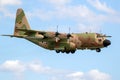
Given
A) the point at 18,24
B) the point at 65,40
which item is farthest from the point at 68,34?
the point at 18,24

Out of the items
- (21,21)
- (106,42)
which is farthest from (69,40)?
(21,21)

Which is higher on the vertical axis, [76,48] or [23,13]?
[23,13]

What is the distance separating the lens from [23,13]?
79.3 meters

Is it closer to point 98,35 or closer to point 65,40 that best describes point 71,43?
point 65,40

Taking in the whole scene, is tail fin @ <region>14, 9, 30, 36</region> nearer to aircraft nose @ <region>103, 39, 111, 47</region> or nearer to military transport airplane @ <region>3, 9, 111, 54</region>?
military transport airplane @ <region>3, 9, 111, 54</region>

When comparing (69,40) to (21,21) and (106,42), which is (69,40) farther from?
(21,21)

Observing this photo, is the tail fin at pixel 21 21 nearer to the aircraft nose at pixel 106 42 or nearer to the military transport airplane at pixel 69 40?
the military transport airplane at pixel 69 40

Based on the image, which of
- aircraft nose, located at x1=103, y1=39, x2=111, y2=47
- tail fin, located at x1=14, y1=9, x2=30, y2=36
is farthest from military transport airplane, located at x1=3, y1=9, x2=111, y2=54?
tail fin, located at x1=14, y1=9, x2=30, y2=36

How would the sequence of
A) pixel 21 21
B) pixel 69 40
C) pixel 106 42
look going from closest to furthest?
1. pixel 106 42
2. pixel 69 40
3. pixel 21 21

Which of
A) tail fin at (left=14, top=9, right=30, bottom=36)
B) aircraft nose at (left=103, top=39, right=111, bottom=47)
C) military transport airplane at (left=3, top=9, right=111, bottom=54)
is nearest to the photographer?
aircraft nose at (left=103, top=39, right=111, bottom=47)

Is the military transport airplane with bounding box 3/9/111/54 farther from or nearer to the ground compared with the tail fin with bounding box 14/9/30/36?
nearer to the ground

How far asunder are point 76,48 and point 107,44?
236 inches

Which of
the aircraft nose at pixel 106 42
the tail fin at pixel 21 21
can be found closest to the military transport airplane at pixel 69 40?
the aircraft nose at pixel 106 42

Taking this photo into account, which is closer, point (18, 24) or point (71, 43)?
point (71, 43)
